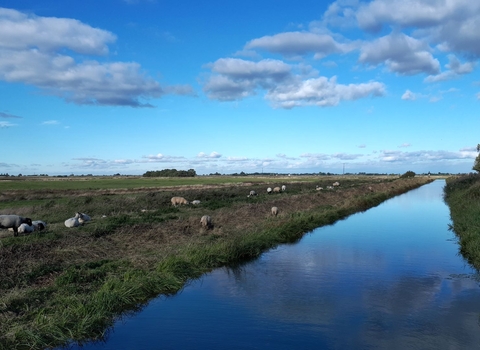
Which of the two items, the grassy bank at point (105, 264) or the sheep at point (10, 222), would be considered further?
the sheep at point (10, 222)

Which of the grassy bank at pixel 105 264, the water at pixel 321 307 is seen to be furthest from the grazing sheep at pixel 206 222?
the water at pixel 321 307

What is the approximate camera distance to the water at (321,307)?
7402mm

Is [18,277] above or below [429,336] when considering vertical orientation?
above

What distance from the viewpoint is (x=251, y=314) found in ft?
28.3

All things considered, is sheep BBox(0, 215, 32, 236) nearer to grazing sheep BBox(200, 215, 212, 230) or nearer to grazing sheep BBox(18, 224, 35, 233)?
grazing sheep BBox(18, 224, 35, 233)

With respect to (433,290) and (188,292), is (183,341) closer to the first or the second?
(188,292)

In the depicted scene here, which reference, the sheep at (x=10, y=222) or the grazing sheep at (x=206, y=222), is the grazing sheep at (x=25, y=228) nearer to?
the sheep at (x=10, y=222)

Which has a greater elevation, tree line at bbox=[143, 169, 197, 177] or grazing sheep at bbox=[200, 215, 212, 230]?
tree line at bbox=[143, 169, 197, 177]

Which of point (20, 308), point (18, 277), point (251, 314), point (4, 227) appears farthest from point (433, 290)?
point (4, 227)

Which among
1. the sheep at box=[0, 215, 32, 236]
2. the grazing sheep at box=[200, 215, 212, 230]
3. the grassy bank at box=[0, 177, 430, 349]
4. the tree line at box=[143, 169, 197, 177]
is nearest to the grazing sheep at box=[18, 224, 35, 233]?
the grassy bank at box=[0, 177, 430, 349]

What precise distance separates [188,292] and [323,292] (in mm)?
3300

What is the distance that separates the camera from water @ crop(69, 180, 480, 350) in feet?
24.3

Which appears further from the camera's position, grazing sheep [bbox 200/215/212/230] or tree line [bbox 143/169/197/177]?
tree line [bbox 143/169/197/177]

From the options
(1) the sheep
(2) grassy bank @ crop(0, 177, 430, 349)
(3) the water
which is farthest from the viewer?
(1) the sheep
